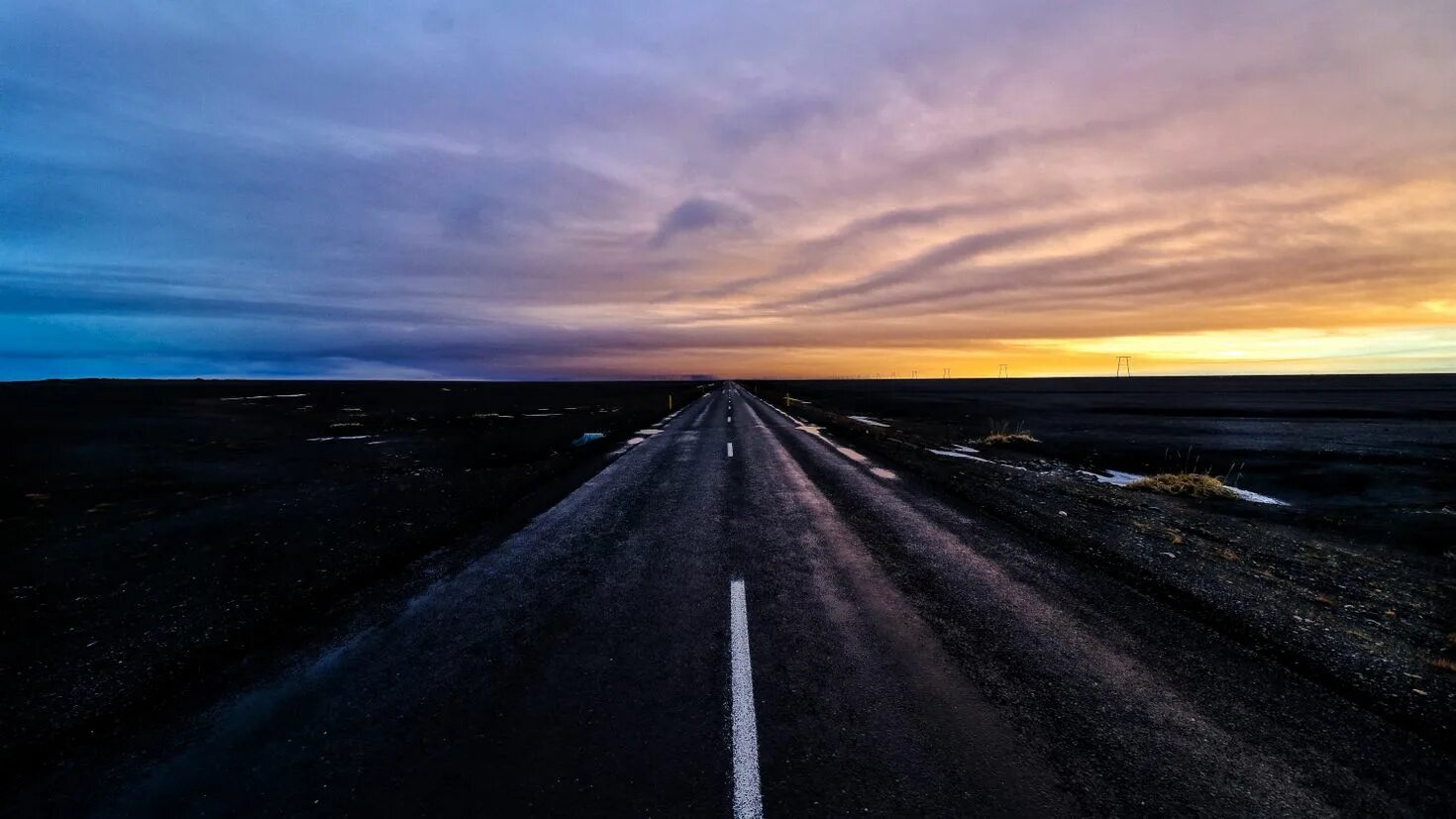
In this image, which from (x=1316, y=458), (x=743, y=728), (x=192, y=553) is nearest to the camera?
(x=743, y=728)

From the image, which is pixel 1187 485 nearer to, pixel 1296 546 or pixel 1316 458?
pixel 1296 546

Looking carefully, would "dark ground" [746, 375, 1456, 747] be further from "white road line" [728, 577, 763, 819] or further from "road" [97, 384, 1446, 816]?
"white road line" [728, 577, 763, 819]

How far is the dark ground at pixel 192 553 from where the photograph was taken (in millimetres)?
4293

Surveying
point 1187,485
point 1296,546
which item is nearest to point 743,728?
point 1296,546

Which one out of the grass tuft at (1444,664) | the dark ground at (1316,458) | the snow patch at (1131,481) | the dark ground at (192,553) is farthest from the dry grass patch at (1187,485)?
the dark ground at (192,553)

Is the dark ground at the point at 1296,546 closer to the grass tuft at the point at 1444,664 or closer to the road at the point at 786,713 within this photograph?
→ the grass tuft at the point at 1444,664

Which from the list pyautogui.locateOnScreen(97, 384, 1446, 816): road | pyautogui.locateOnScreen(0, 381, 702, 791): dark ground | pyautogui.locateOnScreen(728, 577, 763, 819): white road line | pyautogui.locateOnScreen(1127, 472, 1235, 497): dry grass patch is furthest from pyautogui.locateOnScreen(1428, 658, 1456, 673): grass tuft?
pyautogui.locateOnScreen(0, 381, 702, 791): dark ground

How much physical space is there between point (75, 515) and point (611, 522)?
31.6 ft

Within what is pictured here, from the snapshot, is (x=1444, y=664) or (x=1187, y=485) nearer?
(x=1444, y=664)

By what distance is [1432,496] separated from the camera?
13445mm

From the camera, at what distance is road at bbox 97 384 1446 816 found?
307 cm

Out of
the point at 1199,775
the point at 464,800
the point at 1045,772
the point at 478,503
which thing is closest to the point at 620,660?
the point at 464,800

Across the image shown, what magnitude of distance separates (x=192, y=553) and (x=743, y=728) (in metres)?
8.40

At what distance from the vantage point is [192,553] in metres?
7.64
